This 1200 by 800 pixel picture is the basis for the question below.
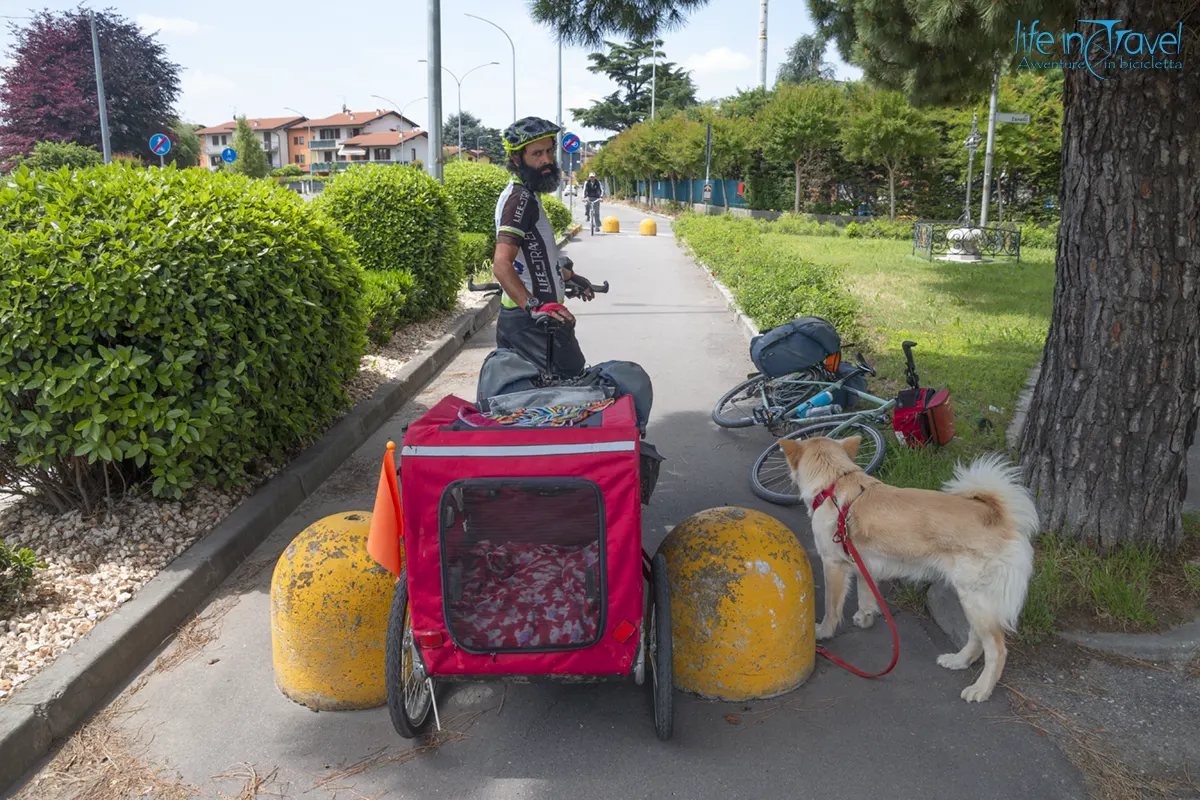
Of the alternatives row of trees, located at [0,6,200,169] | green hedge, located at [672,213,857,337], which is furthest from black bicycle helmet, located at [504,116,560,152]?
row of trees, located at [0,6,200,169]

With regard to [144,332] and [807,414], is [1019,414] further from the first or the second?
[144,332]

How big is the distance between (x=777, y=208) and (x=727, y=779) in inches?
1460

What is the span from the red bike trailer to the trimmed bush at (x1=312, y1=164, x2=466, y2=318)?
7.59 metres

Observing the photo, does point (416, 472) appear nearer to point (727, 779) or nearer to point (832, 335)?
point (727, 779)

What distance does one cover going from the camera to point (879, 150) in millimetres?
28609

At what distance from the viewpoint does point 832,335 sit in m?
6.63

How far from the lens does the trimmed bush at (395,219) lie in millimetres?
10234

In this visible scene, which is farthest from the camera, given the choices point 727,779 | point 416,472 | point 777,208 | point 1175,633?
point 777,208

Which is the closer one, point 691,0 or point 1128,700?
point 1128,700

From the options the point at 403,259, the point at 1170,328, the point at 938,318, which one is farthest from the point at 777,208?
the point at 1170,328

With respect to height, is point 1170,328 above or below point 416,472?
above

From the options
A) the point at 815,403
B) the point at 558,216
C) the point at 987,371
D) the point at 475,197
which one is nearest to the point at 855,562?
the point at 815,403

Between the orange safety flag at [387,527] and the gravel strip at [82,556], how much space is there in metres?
1.53

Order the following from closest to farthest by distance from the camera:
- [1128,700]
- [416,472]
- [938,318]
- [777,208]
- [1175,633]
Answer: [416,472]
[1128,700]
[1175,633]
[938,318]
[777,208]
